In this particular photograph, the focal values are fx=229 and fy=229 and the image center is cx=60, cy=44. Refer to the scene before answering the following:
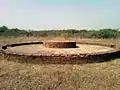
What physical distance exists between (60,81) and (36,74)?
Result: 1055 millimetres

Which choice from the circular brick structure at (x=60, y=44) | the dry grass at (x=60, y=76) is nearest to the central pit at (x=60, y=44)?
the circular brick structure at (x=60, y=44)

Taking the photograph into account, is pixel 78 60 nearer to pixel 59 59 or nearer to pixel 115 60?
pixel 59 59

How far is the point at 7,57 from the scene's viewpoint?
9.47 metres

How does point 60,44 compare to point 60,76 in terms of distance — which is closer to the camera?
point 60,76

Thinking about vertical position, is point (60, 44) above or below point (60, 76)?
above

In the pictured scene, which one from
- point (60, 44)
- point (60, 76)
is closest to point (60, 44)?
point (60, 44)

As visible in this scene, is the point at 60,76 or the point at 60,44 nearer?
the point at 60,76

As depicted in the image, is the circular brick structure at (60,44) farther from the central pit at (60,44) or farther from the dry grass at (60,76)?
the dry grass at (60,76)

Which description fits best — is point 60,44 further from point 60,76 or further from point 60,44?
point 60,76

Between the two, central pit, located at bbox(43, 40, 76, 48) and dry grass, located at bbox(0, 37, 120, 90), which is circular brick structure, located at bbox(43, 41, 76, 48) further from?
dry grass, located at bbox(0, 37, 120, 90)

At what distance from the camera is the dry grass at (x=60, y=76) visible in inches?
239

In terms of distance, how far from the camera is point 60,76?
22.8 ft

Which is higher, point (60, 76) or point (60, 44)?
point (60, 44)

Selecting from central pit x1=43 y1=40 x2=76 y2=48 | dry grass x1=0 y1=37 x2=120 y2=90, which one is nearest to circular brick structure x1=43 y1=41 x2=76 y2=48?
central pit x1=43 y1=40 x2=76 y2=48
